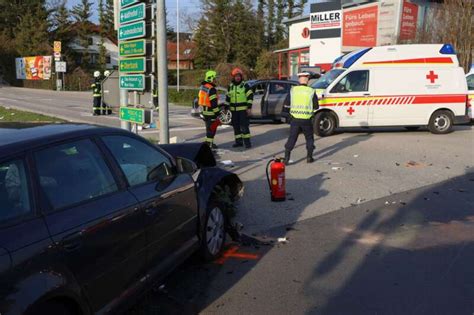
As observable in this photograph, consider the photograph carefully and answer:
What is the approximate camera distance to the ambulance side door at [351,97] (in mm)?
13680

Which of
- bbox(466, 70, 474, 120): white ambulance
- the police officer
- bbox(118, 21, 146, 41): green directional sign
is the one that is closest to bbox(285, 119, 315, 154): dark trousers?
the police officer

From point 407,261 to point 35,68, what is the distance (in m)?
58.1

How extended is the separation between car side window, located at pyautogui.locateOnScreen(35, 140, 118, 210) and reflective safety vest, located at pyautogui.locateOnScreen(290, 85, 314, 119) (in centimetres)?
662

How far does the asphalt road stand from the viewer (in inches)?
160

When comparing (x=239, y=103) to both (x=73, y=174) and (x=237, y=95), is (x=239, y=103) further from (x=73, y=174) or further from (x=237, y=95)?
(x=73, y=174)

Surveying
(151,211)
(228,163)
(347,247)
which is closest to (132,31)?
(228,163)

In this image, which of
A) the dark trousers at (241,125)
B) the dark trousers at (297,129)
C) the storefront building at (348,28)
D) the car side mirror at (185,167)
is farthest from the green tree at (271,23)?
the car side mirror at (185,167)

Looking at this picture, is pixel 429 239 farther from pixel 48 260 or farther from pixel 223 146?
pixel 223 146

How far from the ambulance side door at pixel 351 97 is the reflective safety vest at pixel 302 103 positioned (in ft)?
13.3

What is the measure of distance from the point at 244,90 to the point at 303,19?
1315 inches

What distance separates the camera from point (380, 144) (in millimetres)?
12492

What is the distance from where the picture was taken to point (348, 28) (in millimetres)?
31922

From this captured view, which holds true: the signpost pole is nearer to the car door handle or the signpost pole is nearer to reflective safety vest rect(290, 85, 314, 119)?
reflective safety vest rect(290, 85, 314, 119)

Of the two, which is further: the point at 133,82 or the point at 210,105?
the point at 210,105
